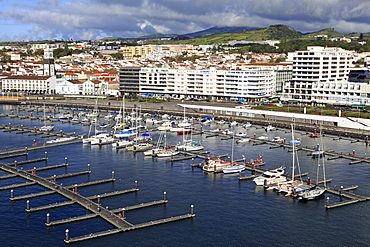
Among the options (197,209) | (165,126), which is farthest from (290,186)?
(165,126)

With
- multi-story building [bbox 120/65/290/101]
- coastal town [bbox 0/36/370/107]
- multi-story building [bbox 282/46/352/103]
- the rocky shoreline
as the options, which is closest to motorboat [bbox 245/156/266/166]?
the rocky shoreline

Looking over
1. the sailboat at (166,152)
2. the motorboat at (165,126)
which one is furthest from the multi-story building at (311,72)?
the sailboat at (166,152)

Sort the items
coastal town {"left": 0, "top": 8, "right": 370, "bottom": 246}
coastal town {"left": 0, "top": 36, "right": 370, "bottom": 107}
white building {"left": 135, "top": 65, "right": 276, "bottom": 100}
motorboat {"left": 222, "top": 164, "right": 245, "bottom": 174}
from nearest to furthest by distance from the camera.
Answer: coastal town {"left": 0, "top": 8, "right": 370, "bottom": 246}
motorboat {"left": 222, "top": 164, "right": 245, "bottom": 174}
coastal town {"left": 0, "top": 36, "right": 370, "bottom": 107}
white building {"left": 135, "top": 65, "right": 276, "bottom": 100}

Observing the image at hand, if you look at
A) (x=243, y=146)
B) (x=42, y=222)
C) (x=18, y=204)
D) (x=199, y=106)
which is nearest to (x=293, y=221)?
(x=42, y=222)

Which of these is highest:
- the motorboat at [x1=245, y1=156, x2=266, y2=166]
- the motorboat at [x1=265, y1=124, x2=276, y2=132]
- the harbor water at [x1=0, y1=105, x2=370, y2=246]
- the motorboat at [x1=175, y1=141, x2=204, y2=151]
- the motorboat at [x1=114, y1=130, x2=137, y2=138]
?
the motorboat at [x1=265, y1=124, x2=276, y2=132]

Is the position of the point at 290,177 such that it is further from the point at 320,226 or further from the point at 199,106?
the point at 199,106

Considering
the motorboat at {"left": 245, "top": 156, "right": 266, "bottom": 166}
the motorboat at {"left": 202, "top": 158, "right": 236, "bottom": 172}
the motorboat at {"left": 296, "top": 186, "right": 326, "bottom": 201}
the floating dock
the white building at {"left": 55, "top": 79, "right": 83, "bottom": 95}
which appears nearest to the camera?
the floating dock

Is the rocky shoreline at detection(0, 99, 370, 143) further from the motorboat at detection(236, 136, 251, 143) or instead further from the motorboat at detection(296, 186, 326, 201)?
the motorboat at detection(296, 186, 326, 201)

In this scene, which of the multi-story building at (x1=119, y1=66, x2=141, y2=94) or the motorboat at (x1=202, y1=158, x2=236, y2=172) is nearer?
the motorboat at (x1=202, y1=158, x2=236, y2=172)
